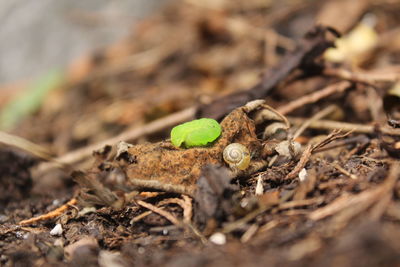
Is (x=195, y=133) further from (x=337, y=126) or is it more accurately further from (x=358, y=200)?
(x=337, y=126)

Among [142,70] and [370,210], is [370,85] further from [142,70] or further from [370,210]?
[142,70]

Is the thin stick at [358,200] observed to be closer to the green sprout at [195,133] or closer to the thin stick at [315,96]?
Answer: the green sprout at [195,133]

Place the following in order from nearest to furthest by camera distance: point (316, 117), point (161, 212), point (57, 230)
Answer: point (161, 212) < point (57, 230) < point (316, 117)

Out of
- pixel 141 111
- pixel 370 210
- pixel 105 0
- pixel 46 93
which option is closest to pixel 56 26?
pixel 105 0

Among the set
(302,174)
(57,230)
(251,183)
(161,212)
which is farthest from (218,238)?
(57,230)

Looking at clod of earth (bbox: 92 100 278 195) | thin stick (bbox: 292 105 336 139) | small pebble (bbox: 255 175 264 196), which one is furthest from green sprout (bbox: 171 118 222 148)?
thin stick (bbox: 292 105 336 139)
